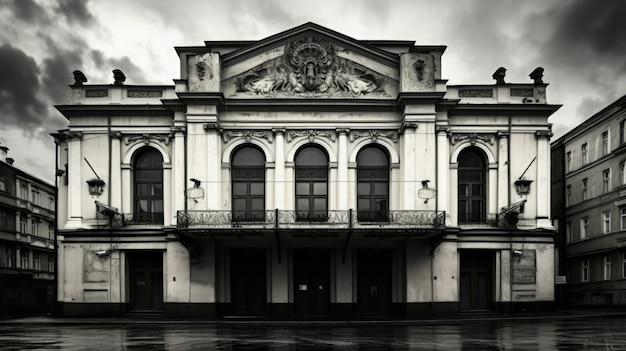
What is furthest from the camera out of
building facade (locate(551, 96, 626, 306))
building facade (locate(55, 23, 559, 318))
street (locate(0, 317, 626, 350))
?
building facade (locate(551, 96, 626, 306))

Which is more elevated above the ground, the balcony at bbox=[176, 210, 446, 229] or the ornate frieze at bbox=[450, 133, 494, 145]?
the ornate frieze at bbox=[450, 133, 494, 145]

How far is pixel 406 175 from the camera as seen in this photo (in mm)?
27422

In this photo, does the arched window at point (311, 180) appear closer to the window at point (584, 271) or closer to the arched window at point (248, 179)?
the arched window at point (248, 179)

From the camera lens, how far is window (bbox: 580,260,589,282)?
37.4 m

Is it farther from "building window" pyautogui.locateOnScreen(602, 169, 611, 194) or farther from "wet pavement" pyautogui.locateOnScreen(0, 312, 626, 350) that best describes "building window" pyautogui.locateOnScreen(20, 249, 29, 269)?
"building window" pyautogui.locateOnScreen(602, 169, 611, 194)

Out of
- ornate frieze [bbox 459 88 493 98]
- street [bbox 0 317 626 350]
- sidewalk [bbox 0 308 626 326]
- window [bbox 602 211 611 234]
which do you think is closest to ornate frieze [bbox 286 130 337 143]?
ornate frieze [bbox 459 88 493 98]

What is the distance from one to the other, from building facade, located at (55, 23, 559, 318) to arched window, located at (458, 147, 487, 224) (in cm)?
7

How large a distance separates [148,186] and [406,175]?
12929 mm

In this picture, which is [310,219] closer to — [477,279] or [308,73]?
[308,73]

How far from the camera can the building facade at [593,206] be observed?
1316 inches

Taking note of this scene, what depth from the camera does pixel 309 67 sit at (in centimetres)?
2820

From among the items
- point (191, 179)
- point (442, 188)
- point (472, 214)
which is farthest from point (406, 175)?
point (191, 179)

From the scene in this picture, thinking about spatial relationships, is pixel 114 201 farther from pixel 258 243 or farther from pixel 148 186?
pixel 258 243

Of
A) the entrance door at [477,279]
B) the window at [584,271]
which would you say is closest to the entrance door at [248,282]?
the entrance door at [477,279]
